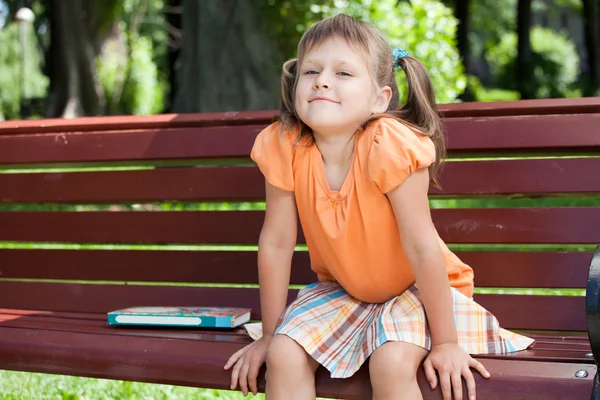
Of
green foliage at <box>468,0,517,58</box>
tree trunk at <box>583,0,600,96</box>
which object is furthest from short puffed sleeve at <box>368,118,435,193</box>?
green foliage at <box>468,0,517,58</box>

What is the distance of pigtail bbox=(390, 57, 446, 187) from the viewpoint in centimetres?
262

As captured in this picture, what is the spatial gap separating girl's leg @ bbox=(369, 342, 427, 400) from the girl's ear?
71 centimetres

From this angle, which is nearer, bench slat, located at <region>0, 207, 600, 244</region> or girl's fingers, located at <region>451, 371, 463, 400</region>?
girl's fingers, located at <region>451, 371, 463, 400</region>

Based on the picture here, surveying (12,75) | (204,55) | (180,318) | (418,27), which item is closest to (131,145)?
(180,318)

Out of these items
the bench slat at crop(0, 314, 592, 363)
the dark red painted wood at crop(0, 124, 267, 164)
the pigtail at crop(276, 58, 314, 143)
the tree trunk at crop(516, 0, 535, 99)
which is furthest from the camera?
the tree trunk at crop(516, 0, 535, 99)

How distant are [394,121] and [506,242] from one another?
809 mm

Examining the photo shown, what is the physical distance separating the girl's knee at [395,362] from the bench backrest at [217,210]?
0.86m

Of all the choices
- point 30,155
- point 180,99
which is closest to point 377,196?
point 30,155

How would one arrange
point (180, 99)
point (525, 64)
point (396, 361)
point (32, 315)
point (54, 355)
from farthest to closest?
1. point (525, 64)
2. point (180, 99)
3. point (32, 315)
4. point (54, 355)
5. point (396, 361)

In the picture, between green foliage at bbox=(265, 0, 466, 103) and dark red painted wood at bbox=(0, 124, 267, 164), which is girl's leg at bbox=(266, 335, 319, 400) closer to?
dark red painted wood at bbox=(0, 124, 267, 164)

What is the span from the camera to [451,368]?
226 centimetres

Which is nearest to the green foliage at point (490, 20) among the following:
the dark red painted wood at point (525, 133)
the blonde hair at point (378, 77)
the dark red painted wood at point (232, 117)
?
the dark red painted wood at point (232, 117)

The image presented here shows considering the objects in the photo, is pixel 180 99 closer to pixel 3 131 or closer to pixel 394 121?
pixel 3 131

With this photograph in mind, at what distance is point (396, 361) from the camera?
7.32ft
